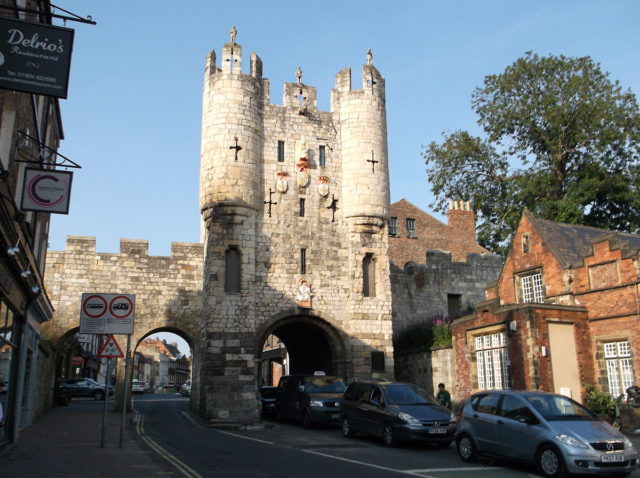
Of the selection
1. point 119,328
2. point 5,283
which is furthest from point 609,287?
point 5,283

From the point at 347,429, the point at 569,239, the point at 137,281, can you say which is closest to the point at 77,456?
Answer: the point at 347,429

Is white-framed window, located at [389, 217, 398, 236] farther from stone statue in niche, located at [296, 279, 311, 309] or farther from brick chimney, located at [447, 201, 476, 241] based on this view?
stone statue in niche, located at [296, 279, 311, 309]

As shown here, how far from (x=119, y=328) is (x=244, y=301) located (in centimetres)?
1062

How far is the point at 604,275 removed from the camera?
2027cm

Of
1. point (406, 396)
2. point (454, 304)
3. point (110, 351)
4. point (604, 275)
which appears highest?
point (454, 304)

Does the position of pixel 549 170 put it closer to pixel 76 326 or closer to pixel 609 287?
pixel 609 287

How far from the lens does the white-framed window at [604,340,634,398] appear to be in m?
19.0

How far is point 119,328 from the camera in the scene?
1356 cm

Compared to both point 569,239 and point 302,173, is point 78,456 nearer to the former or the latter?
point 302,173

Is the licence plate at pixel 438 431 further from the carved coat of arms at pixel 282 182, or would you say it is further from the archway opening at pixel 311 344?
the carved coat of arms at pixel 282 182

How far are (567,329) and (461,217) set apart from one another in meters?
26.5

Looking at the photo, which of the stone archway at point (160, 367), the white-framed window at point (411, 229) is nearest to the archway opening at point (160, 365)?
the stone archway at point (160, 367)

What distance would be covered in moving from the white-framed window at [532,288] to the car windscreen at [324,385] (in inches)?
304

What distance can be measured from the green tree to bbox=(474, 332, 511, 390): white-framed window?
12954 millimetres
